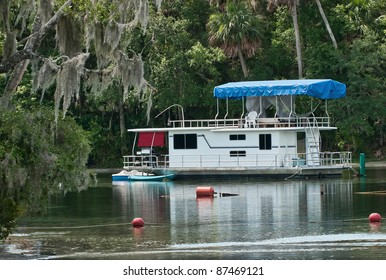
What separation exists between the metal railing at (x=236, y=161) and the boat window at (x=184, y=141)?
20.8 inches

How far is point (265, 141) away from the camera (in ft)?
198

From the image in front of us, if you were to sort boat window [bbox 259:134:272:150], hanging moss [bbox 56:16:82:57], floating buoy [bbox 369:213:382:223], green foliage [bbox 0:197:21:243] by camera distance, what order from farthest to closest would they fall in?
boat window [bbox 259:134:272:150] < floating buoy [bbox 369:213:382:223] < hanging moss [bbox 56:16:82:57] < green foliage [bbox 0:197:21:243]

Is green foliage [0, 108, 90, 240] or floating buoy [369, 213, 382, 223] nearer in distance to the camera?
green foliage [0, 108, 90, 240]

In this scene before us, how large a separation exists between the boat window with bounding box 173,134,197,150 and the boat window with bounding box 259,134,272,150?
12.3ft

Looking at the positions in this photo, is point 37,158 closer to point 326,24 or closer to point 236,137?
point 236,137

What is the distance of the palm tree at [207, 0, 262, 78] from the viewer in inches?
2665

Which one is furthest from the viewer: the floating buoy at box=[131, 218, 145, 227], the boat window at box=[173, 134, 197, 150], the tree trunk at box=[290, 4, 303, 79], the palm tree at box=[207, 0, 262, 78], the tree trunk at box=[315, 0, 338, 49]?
the palm tree at box=[207, 0, 262, 78]

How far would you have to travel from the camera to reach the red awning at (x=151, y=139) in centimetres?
6281

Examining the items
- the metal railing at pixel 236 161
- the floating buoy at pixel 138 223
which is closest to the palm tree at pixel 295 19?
the metal railing at pixel 236 161

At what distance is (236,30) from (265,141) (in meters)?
10.2

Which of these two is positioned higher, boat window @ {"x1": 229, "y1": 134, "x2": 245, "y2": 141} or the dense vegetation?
the dense vegetation

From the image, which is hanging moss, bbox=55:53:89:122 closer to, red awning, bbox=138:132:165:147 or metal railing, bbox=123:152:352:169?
metal railing, bbox=123:152:352:169

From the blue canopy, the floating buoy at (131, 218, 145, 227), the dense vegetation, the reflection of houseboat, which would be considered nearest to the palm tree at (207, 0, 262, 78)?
the dense vegetation

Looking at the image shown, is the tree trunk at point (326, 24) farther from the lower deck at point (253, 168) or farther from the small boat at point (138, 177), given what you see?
the small boat at point (138, 177)
